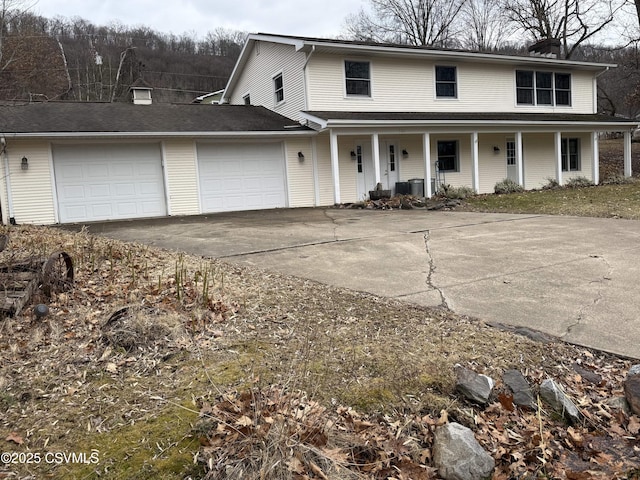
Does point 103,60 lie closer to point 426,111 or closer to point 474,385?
point 426,111

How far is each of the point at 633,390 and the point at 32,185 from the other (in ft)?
44.5

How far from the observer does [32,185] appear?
12.6m

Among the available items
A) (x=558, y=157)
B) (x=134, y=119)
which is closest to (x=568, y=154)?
(x=558, y=157)

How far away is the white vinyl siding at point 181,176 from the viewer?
14109 millimetres

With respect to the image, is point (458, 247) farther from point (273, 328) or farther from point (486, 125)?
point (486, 125)

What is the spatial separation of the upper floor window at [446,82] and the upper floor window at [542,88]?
310 cm

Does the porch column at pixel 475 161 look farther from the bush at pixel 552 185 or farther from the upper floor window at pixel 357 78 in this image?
the upper floor window at pixel 357 78

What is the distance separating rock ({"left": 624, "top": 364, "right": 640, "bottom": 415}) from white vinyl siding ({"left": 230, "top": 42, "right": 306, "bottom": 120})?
14.0 meters

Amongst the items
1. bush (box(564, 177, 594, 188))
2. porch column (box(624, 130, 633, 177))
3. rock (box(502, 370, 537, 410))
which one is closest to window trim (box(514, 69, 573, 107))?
porch column (box(624, 130, 633, 177))

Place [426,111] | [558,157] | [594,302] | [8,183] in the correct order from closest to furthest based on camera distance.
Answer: [594,302] < [8,183] < [426,111] < [558,157]

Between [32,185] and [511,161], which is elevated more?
[511,161]

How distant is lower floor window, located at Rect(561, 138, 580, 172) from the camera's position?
2068 cm

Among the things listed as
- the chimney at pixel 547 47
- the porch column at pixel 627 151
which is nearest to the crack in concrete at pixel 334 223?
the porch column at pixel 627 151

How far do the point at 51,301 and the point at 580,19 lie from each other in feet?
123
